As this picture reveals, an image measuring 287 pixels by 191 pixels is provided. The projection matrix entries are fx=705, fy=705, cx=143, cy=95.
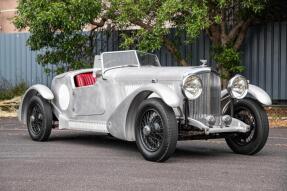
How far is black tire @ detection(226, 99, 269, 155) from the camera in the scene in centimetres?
930

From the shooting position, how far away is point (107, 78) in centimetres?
1023

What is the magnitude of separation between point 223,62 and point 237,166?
8694 mm

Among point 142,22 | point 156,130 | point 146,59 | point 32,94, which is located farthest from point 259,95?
point 142,22

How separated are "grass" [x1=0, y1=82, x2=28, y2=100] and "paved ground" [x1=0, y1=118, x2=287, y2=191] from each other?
877cm

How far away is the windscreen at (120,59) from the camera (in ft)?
34.7

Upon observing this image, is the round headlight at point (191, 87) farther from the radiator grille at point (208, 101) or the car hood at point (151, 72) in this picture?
the radiator grille at point (208, 101)

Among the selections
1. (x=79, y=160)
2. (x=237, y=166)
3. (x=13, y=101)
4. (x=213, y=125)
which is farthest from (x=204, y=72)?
(x=13, y=101)

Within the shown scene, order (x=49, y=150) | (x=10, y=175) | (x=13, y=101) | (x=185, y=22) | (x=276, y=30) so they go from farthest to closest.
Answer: (x=13, y=101) < (x=276, y=30) < (x=185, y=22) < (x=49, y=150) < (x=10, y=175)

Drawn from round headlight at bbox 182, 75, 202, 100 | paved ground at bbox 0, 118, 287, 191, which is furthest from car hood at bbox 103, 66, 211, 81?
paved ground at bbox 0, 118, 287, 191

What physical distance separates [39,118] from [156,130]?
3.11 metres

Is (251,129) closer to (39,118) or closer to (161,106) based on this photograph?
(161,106)

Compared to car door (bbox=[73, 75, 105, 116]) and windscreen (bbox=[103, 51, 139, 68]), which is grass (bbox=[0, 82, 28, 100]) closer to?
car door (bbox=[73, 75, 105, 116])

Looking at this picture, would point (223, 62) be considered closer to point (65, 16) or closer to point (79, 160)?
point (65, 16)

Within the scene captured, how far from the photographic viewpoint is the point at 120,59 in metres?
10.6
